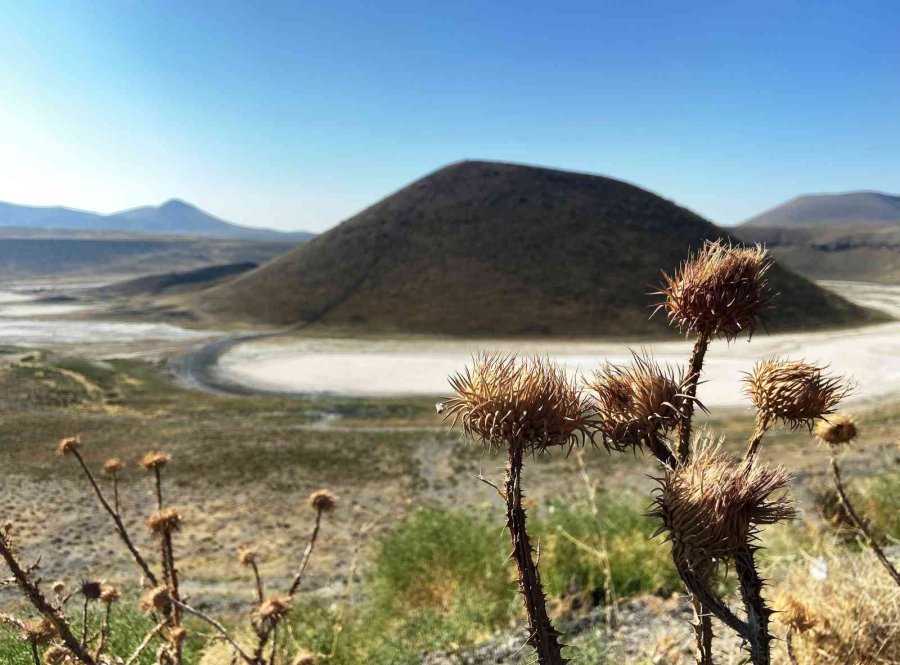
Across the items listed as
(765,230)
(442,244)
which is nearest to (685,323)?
(442,244)

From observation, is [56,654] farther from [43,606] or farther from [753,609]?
[753,609]

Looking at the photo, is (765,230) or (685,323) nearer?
(685,323)

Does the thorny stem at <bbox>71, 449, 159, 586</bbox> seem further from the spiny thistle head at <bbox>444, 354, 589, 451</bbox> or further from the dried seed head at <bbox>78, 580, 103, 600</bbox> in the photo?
the spiny thistle head at <bbox>444, 354, 589, 451</bbox>

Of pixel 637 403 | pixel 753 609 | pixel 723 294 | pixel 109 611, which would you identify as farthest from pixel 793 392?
pixel 109 611

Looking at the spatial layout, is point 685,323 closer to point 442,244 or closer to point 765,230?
point 442,244

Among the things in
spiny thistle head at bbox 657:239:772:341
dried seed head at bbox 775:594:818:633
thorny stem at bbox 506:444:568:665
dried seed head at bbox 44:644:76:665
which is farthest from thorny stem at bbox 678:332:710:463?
dried seed head at bbox 44:644:76:665

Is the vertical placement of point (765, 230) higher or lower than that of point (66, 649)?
higher
